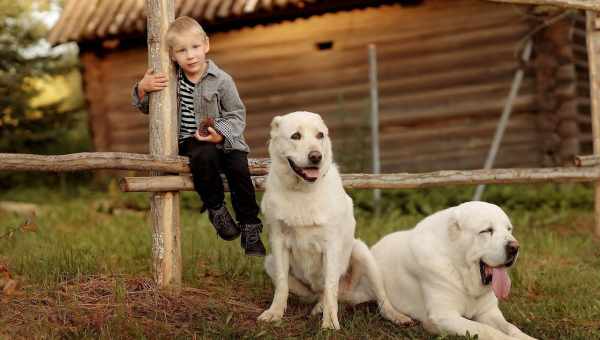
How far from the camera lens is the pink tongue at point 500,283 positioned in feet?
12.4

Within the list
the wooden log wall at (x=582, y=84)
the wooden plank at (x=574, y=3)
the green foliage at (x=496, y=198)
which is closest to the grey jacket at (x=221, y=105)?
the wooden plank at (x=574, y=3)

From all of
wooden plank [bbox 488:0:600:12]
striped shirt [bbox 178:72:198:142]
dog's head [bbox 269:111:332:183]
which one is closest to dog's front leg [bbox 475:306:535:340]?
dog's head [bbox 269:111:332:183]

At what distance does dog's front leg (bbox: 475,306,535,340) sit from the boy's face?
2.45 meters

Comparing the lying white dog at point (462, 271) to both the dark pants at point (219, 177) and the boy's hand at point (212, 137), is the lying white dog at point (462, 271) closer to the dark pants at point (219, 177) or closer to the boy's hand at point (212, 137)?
the dark pants at point (219, 177)

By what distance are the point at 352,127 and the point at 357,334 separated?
638 cm

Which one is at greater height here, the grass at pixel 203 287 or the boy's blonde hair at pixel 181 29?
the boy's blonde hair at pixel 181 29

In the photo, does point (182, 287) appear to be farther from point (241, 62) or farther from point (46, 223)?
point (241, 62)

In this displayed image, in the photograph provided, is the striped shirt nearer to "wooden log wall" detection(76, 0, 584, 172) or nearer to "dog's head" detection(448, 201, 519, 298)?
"dog's head" detection(448, 201, 519, 298)

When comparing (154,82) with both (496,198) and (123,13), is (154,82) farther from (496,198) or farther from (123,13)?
(123,13)

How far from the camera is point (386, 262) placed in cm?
461

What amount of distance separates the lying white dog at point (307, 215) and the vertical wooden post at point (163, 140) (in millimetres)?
695

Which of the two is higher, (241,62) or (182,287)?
(241,62)

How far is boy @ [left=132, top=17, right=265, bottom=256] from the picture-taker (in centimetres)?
441

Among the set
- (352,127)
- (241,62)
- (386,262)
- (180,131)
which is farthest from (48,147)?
(386,262)
